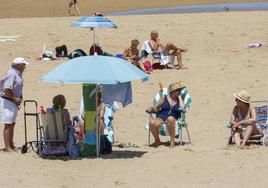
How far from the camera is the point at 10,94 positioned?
10.2 m

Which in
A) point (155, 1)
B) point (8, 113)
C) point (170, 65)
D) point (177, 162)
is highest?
point (155, 1)

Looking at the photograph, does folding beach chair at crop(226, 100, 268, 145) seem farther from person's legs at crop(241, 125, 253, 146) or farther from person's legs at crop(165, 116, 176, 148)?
person's legs at crop(165, 116, 176, 148)

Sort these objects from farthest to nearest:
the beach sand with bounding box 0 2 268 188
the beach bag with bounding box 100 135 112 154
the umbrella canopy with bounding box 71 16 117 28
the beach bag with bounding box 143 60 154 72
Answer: the beach bag with bounding box 143 60 154 72
the umbrella canopy with bounding box 71 16 117 28
the beach bag with bounding box 100 135 112 154
the beach sand with bounding box 0 2 268 188

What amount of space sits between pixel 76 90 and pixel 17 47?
537cm

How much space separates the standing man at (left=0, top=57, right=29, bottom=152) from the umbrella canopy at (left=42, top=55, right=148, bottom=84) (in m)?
0.62

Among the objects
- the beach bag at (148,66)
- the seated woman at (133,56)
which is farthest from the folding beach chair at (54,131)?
the beach bag at (148,66)

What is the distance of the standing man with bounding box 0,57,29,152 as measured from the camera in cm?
1018

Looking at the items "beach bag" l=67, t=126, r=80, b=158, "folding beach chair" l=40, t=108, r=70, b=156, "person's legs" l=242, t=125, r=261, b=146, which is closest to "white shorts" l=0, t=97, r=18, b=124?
"folding beach chair" l=40, t=108, r=70, b=156

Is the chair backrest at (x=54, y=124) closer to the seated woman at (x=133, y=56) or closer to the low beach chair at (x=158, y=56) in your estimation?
the seated woman at (x=133, y=56)

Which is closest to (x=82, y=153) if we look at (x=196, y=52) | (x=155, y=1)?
(x=196, y=52)

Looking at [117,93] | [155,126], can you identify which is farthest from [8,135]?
[155,126]

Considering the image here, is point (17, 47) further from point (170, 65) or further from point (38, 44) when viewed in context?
point (170, 65)

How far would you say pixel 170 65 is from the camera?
17.9 meters

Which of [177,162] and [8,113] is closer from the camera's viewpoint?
[177,162]
